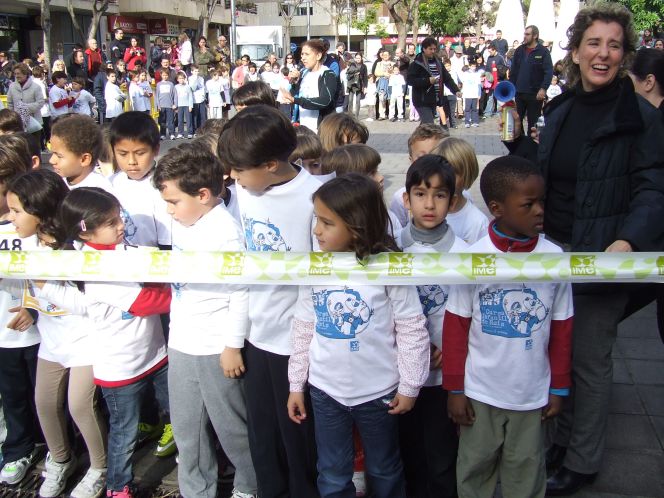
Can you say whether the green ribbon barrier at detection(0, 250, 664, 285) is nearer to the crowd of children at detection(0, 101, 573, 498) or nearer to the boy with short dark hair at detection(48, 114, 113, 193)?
the crowd of children at detection(0, 101, 573, 498)

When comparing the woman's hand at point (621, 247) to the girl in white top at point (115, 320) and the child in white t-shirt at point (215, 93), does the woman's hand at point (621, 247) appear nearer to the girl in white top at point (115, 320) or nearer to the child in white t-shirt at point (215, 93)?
the girl in white top at point (115, 320)

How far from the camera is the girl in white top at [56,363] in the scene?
321 centimetres

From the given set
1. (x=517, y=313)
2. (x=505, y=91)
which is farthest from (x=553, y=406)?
(x=505, y=91)

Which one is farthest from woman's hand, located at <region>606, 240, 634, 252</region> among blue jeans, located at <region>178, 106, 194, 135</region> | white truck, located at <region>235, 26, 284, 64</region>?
white truck, located at <region>235, 26, 284, 64</region>

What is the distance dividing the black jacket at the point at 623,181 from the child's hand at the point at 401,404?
41.7 inches

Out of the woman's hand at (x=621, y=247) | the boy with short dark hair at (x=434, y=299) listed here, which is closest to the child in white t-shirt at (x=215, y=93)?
the boy with short dark hair at (x=434, y=299)

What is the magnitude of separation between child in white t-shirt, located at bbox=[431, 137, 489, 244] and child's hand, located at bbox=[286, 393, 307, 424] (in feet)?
3.65

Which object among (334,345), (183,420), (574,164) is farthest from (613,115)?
(183,420)

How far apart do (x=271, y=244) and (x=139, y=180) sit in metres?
1.39

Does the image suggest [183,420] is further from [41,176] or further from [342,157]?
[342,157]

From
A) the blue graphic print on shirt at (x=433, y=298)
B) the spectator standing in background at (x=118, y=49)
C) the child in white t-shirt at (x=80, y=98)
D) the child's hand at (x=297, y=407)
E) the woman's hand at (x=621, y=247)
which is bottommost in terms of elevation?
the child's hand at (x=297, y=407)

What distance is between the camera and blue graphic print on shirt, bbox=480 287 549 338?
2.60 meters

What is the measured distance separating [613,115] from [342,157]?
1423mm

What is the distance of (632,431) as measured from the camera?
3840 millimetres
